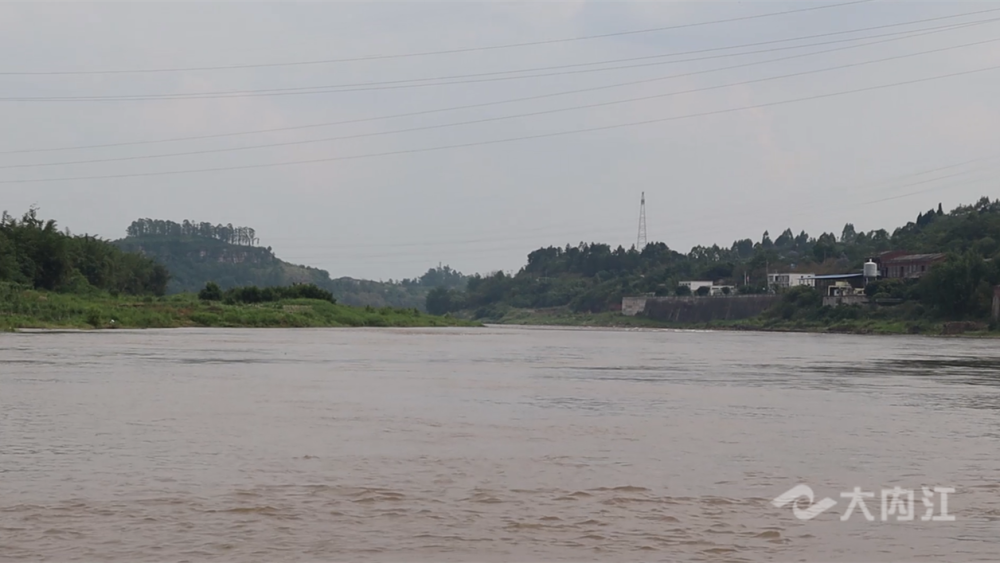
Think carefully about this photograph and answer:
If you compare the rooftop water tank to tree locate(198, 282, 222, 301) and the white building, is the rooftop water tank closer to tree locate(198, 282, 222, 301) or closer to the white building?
the white building

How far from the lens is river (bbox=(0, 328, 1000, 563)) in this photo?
26.1ft

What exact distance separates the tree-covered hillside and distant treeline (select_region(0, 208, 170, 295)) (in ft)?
222

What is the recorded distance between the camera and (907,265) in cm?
11631

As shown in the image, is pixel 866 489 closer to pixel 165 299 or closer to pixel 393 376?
pixel 393 376

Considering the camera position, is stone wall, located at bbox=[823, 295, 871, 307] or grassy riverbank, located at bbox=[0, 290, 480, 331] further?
stone wall, located at bbox=[823, 295, 871, 307]

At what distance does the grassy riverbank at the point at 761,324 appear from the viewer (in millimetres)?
89625

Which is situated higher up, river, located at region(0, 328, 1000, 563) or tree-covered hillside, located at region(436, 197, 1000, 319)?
tree-covered hillside, located at region(436, 197, 1000, 319)

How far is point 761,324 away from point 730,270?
49.7 metres

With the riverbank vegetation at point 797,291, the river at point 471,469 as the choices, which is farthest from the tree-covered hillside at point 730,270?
the river at point 471,469

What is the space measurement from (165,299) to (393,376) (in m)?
47.8

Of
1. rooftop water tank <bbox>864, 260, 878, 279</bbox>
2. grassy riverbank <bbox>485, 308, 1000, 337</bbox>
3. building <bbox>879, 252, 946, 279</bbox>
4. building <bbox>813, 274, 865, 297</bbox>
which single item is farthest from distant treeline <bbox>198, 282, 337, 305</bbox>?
rooftop water tank <bbox>864, 260, 878, 279</bbox>

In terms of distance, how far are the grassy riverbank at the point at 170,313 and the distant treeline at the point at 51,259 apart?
11.0 ft

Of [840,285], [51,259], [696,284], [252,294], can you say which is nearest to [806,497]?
[51,259]

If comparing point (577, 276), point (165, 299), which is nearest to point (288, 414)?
point (165, 299)
